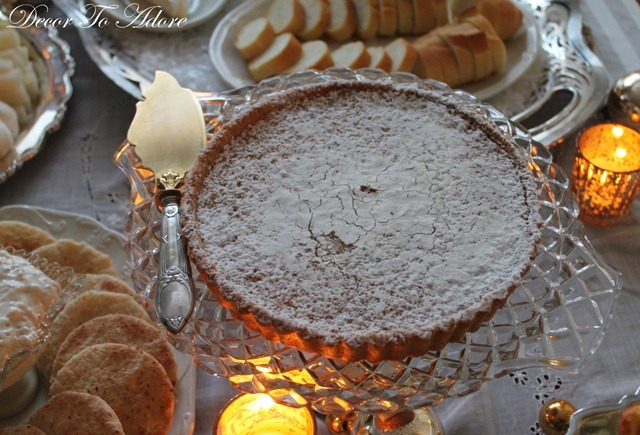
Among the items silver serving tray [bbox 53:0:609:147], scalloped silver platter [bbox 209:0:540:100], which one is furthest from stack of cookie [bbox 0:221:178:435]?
scalloped silver platter [bbox 209:0:540:100]

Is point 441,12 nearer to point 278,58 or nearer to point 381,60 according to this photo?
point 381,60

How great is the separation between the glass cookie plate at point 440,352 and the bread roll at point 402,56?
62 cm

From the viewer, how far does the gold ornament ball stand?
893 millimetres

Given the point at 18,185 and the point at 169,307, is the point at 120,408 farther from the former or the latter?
the point at 18,185

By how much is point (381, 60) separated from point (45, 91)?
0.69 m

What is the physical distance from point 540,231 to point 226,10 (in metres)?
1.14

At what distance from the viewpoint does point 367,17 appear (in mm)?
1456

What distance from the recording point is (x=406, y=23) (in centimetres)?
148

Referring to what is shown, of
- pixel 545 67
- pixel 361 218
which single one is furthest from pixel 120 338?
pixel 545 67

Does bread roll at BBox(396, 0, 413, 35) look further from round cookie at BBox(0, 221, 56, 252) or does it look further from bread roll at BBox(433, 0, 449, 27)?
A: round cookie at BBox(0, 221, 56, 252)

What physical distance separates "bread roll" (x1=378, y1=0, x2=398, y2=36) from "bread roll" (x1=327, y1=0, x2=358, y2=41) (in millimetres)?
64

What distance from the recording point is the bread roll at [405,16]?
1445 millimetres

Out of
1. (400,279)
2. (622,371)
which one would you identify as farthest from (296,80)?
(622,371)

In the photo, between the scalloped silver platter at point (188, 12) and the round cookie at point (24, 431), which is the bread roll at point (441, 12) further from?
the round cookie at point (24, 431)
